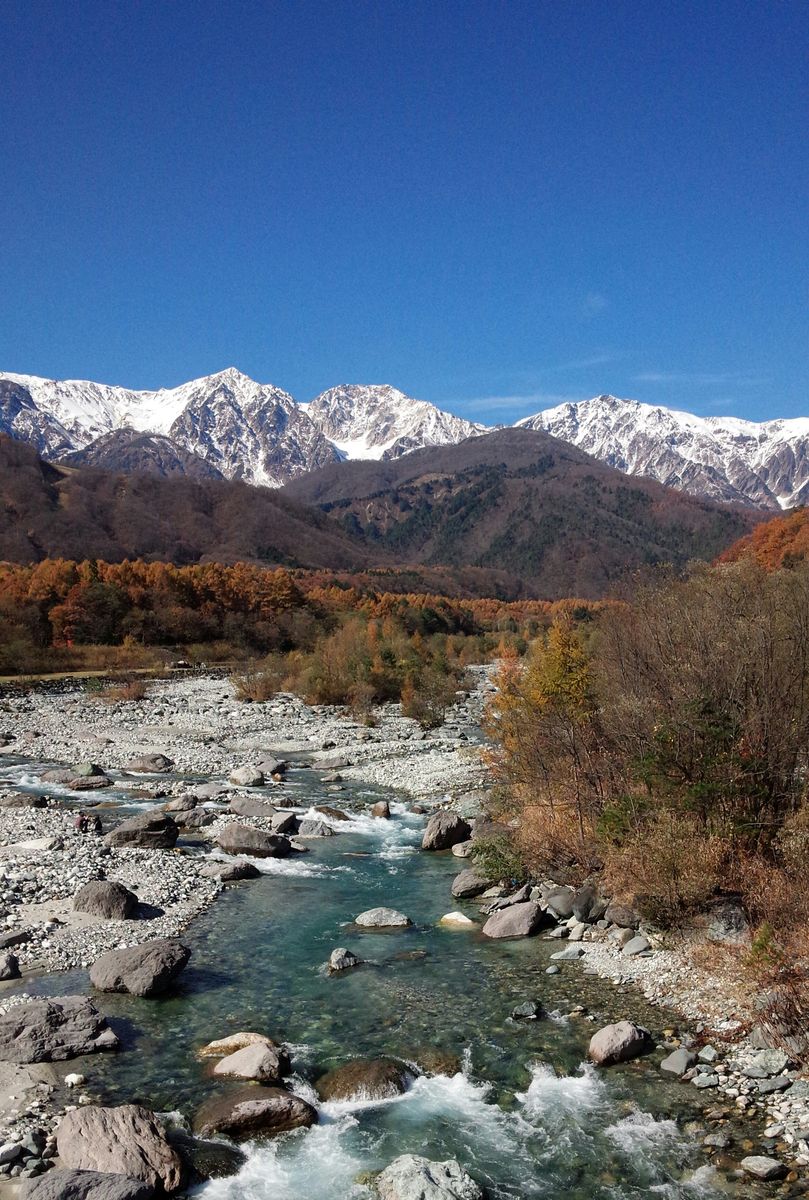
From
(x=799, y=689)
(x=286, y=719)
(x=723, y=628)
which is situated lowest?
(x=286, y=719)

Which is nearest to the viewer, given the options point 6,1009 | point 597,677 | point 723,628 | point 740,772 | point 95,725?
point 6,1009

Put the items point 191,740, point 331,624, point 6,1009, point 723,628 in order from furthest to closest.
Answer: point 331,624 < point 191,740 < point 723,628 < point 6,1009

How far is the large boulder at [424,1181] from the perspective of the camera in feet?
30.4

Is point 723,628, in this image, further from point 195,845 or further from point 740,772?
point 195,845

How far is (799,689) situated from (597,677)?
7.35 metres

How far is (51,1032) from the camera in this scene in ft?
40.5

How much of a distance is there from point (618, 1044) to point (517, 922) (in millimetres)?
5333

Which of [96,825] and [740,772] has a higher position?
[740,772]

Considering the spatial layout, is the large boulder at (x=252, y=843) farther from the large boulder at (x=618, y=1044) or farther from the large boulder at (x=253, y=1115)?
the large boulder at (x=618, y=1044)

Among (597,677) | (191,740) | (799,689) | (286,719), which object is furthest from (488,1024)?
(286,719)

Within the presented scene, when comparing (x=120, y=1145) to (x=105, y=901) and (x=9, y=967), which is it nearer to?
(x=9, y=967)

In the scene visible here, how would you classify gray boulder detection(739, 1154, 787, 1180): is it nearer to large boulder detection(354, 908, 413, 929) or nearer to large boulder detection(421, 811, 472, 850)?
large boulder detection(354, 908, 413, 929)

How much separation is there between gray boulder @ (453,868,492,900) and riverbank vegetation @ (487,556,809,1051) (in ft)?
4.12

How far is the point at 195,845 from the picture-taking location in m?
23.8
